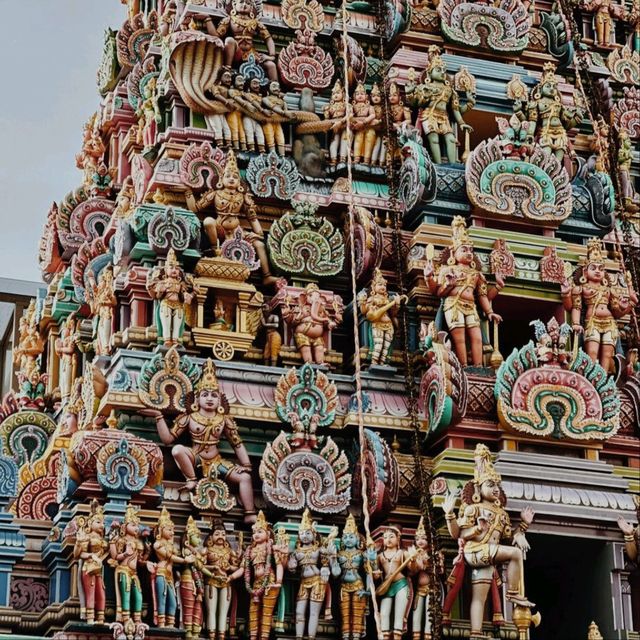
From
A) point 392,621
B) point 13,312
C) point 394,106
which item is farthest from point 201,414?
point 13,312

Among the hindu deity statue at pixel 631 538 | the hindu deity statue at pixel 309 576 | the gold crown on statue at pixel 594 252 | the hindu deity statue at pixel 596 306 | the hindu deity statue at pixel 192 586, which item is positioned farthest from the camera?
the gold crown on statue at pixel 594 252

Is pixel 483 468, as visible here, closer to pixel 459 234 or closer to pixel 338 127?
pixel 459 234

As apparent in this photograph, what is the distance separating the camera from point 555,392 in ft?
80.5

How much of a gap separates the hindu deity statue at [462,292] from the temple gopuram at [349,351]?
3cm

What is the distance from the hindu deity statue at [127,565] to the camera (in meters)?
22.1

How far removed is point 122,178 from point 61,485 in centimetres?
623

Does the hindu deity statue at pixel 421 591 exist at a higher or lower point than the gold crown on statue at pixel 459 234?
lower

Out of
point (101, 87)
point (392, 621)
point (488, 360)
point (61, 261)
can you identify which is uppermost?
point (101, 87)

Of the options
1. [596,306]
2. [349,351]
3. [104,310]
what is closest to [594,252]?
[596,306]

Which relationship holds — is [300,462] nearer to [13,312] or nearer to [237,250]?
[237,250]

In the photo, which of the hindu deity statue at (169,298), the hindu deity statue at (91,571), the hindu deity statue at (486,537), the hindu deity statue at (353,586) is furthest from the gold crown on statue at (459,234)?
the hindu deity statue at (91,571)

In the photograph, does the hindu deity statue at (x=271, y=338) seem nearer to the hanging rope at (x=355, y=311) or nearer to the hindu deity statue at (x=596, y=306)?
the hanging rope at (x=355, y=311)

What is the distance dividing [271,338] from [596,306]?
3927mm

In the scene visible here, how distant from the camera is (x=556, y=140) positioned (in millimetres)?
26938
